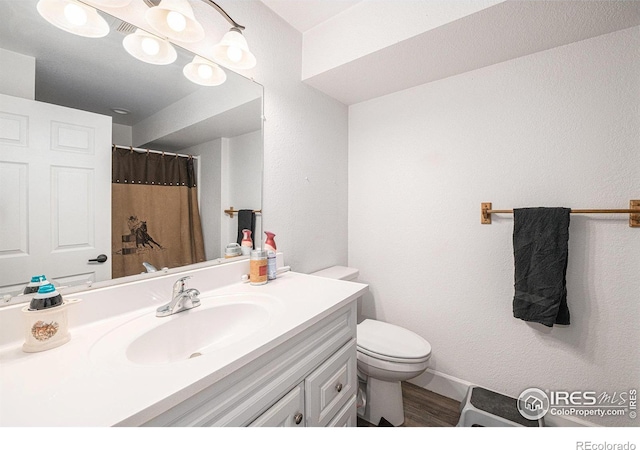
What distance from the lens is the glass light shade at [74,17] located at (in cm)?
76

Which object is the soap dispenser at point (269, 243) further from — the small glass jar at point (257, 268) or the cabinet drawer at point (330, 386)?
the cabinet drawer at point (330, 386)

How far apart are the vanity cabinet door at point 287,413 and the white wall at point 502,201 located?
1133 mm

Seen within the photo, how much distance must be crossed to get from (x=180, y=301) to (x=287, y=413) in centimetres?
50

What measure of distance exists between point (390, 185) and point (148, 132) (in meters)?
1.39

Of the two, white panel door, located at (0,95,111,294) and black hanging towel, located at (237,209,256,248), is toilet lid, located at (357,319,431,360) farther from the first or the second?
white panel door, located at (0,95,111,294)

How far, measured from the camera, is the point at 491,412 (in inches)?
50.6

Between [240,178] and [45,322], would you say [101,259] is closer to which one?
[45,322]

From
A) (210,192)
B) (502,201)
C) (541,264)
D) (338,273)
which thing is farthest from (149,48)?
(541,264)

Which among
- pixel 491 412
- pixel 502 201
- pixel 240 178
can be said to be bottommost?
pixel 491 412

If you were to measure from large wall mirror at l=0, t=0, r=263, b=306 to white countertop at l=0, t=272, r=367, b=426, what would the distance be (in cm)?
22

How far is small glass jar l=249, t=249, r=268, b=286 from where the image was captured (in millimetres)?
1187

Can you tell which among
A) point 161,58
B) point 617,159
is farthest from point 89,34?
point 617,159

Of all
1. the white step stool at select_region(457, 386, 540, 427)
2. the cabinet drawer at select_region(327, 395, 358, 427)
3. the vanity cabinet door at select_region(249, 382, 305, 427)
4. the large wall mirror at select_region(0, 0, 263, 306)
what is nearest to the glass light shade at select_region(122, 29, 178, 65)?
the large wall mirror at select_region(0, 0, 263, 306)

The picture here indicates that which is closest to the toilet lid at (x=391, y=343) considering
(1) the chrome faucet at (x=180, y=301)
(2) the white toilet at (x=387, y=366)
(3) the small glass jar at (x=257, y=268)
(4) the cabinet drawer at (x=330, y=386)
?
(2) the white toilet at (x=387, y=366)
